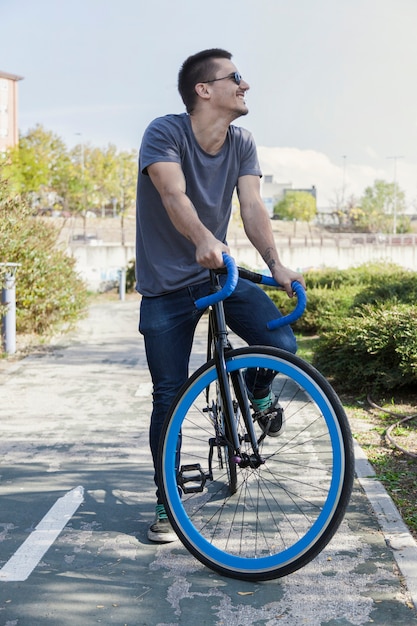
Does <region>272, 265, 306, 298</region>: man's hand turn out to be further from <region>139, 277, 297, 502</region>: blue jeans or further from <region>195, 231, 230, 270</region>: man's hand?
<region>195, 231, 230, 270</region>: man's hand

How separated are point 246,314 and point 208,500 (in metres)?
1.09

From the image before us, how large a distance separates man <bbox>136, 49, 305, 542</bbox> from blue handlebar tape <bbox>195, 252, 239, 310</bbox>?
0.33m

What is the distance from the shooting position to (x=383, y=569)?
339cm

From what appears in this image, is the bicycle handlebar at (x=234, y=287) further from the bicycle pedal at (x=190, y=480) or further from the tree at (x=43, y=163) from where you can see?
the tree at (x=43, y=163)

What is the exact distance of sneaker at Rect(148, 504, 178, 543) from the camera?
370cm

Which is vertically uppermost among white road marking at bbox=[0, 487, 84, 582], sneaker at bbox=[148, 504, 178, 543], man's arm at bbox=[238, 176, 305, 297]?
man's arm at bbox=[238, 176, 305, 297]

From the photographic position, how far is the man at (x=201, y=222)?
3.57 meters

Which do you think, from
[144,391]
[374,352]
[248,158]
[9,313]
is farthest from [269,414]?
[9,313]

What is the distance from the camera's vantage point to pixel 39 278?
11.7 m

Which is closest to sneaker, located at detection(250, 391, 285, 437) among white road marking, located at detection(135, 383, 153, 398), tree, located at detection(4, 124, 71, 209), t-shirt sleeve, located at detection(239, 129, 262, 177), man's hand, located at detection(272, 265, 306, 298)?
man's hand, located at detection(272, 265, 306, 298)

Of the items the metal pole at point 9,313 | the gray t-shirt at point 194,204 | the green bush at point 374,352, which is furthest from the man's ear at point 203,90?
the metal pole at point 9,313

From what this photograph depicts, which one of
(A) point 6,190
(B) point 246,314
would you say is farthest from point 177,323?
(A) point 6,190

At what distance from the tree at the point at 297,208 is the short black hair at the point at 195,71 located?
104m

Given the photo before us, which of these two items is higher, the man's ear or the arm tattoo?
the man's ear
